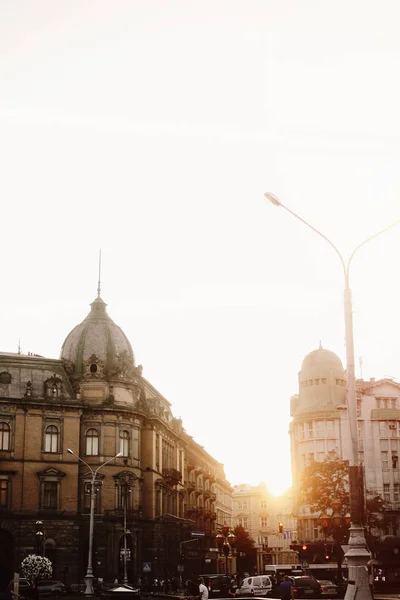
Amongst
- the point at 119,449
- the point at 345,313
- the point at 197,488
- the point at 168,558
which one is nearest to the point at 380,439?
the point at 197,488

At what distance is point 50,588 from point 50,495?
1119 cm

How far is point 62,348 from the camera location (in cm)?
7644

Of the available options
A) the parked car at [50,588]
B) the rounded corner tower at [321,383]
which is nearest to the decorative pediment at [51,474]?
the parked car at [50,588]

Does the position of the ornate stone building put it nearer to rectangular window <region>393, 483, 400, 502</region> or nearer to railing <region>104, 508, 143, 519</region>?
railing <region>104, 508, 143, 519</region>

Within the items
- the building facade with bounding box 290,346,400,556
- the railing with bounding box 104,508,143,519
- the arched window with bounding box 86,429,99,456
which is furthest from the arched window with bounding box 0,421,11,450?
the building facade with bounding box 290,346,400,556

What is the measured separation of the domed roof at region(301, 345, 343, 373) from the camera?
10362 cm

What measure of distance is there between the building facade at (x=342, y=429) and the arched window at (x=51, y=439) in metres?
34.8

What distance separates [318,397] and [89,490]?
134 feet

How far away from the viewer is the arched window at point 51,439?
68.4 metres

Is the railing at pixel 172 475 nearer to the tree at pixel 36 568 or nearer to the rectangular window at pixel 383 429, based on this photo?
the tree at pixel 36 568

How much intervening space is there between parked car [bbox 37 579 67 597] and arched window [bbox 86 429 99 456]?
13727 mm

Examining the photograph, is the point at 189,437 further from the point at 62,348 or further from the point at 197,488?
the point at 62,348

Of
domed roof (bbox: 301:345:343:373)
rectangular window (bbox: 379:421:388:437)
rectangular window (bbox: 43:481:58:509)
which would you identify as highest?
domed roof (bbox: 301:345:343:373)

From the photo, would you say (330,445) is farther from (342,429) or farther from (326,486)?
(326,486)
